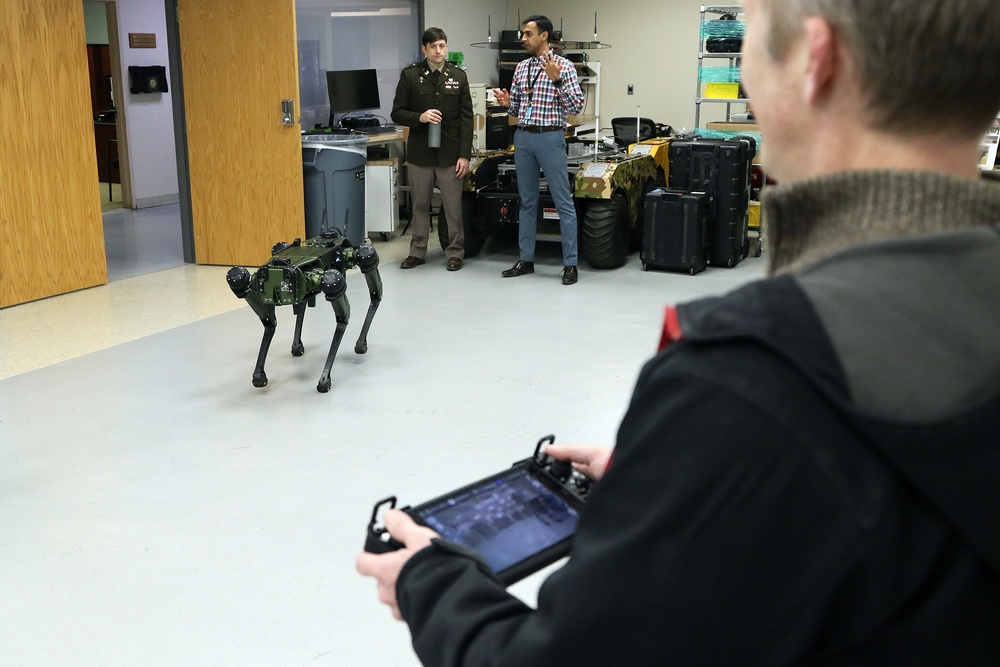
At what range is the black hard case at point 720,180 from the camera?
691 cm

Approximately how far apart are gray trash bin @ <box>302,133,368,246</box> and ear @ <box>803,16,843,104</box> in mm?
6488

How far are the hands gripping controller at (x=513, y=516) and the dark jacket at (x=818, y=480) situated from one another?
316mm

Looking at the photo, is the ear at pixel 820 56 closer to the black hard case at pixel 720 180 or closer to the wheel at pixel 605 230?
the wheel at pixel 605 230

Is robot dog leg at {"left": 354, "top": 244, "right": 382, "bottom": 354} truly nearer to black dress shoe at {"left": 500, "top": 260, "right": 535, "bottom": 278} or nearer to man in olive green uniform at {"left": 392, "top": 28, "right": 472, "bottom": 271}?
black dress shoe at {"left": 500, "top": 260, "right": 535, "bottom": 278}

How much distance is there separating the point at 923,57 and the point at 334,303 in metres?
3.75

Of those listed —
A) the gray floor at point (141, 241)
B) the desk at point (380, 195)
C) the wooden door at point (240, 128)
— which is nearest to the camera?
the wooden door at point (240, 128)

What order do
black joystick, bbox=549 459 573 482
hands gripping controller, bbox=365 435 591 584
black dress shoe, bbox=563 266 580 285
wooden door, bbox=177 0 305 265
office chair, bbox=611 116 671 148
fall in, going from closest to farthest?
hands gripping controller, bbox=365 435 591 584, black joystick, bbox=549 459 573 482, black dress shoe, bbox=563 266 580 285, wooden door, bbox=177 0 305 265, office chair, bbox=611 116 671 148

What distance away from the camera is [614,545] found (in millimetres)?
691

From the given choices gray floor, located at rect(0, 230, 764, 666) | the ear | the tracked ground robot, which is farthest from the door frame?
the ear

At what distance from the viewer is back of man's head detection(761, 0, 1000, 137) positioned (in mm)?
680

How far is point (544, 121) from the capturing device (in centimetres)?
635

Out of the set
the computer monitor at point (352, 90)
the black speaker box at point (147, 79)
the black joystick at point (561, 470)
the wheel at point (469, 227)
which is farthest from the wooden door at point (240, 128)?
the black joystick at point (561, 470)

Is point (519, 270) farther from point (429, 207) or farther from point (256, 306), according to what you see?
point (256, 306)

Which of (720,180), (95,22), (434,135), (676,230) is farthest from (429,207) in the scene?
(95,22)
